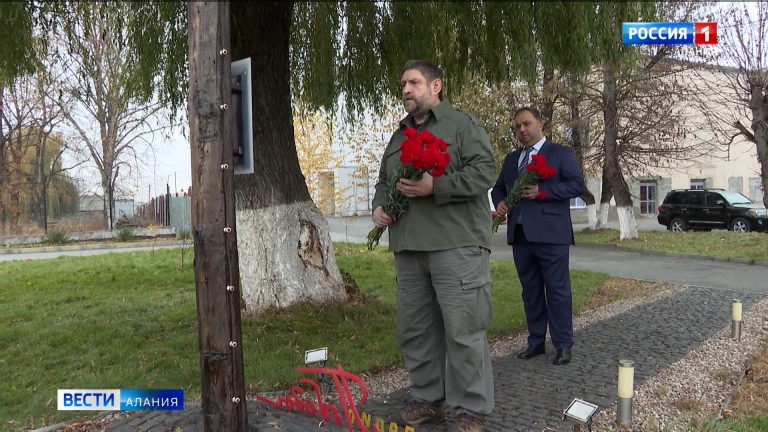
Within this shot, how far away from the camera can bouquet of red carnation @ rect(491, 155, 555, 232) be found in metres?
4.29

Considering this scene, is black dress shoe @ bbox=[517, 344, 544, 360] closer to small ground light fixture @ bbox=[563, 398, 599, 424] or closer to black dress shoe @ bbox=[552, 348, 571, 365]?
black dress shoe @ bbox=[552, 348, 571, 365]

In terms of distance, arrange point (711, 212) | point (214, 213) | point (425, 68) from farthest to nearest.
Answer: point (711, 212) < point (425, 68) < point (214, 213)

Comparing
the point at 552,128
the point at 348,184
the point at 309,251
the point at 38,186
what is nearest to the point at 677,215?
the point at 552,128

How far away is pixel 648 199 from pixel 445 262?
37.3 meters

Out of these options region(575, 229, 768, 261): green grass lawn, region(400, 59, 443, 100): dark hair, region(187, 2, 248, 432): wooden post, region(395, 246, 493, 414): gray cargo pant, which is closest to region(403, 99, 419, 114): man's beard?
region(400, 59, 443, 100): dark hair

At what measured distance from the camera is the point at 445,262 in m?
3.12

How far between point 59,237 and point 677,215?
23.0 m

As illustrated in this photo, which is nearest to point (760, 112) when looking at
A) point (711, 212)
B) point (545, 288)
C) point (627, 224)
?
point (627, 224)

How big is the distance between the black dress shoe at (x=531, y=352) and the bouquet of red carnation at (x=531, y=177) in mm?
1136

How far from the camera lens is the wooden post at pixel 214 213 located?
2.79 meters

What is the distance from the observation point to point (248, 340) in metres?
5.29

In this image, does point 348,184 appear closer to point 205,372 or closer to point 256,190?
point 256,190

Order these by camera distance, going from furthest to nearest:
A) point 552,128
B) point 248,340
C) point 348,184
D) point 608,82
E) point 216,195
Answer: point 348,184 < point 552,128 < point 608,82 < point 248,340 < point 216,195

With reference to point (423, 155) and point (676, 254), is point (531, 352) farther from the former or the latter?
point (676, 254)
